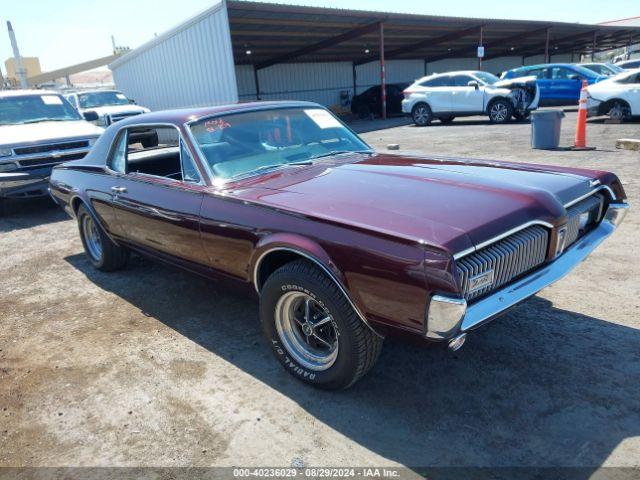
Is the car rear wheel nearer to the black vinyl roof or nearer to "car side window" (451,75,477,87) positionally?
"car side window" (451,75,477,87)

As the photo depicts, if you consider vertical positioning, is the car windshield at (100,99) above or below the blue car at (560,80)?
above

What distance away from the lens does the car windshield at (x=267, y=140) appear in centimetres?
338

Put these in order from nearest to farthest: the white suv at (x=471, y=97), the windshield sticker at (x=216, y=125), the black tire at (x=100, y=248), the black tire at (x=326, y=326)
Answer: the black tire at (x=326, y=326), the windshield sticker at (x=216, y=125), the black tire at (x=100, y=248), the white suv at (x=471, y=97)

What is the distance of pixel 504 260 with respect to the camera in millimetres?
2373

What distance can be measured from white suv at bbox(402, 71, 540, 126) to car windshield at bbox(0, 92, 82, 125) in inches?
455

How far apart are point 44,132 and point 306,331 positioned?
6.70 meters

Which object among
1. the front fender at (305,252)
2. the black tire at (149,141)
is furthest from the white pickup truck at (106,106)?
the front fender at (305,252)

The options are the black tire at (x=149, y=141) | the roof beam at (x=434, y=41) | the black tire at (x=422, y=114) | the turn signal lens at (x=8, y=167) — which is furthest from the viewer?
the roof beam at (x=434, y=41)

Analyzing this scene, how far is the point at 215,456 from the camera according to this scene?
2334 millimetres

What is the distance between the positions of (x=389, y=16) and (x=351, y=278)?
1890cm

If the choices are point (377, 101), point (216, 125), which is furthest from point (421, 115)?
point (216, 125)

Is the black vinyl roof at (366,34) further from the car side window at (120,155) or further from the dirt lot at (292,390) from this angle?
the dirt lot at (292,390)

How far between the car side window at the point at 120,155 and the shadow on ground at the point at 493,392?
156cm

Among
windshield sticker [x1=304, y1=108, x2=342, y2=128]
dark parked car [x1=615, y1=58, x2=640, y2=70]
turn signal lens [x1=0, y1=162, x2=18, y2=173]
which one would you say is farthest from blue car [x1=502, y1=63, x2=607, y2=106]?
turn signal lens [x1=0, y1=162, x2=18, y2=173]
